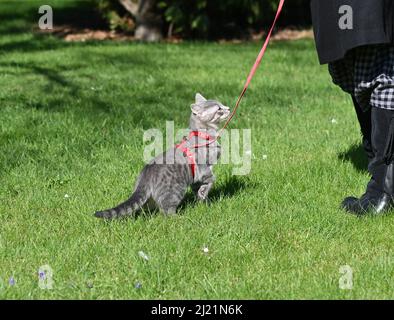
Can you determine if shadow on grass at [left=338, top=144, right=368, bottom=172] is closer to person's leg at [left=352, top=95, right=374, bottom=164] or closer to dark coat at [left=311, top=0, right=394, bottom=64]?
person's leg at [left=352, top=95, right=374, bottom=164]

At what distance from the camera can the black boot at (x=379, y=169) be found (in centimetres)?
470

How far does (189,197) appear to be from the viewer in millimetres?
5090

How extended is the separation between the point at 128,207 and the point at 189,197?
790 millimetres

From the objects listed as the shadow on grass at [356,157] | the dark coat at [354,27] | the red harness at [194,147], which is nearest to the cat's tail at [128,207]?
the red harness at [194,147]

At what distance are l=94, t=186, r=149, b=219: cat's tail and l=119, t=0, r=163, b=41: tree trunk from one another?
9117 millimetres

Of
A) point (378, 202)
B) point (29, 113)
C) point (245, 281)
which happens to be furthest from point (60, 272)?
point (29, 113)

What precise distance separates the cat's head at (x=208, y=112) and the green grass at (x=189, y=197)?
57 centimetres

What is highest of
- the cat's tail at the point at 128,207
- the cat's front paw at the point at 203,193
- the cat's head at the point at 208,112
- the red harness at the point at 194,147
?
the cat's head at the point at 208,112

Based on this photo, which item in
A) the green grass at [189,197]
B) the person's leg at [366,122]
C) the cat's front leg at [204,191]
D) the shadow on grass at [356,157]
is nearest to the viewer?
the green grass at [189,197]

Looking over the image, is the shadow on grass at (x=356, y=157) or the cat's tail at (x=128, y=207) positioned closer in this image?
the cat's tail at (x=128, y=207)

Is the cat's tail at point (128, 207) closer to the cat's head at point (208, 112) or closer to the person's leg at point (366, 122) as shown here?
the cat's head at point (208, 112)

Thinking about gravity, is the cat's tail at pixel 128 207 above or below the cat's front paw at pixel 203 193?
above

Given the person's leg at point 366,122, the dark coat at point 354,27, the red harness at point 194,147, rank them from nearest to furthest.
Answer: the dark coat at point 354,27, the red harness at point 194,147, the person's leg at point 366,122

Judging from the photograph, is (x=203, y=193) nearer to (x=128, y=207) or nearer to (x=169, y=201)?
(x=169, y=201)
